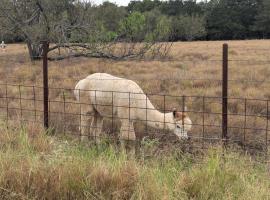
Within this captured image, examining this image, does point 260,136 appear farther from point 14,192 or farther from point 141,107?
point 14,192

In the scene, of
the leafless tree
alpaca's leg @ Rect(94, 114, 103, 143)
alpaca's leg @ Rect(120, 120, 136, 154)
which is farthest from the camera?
the leafless tree

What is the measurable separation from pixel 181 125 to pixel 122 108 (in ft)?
3.76

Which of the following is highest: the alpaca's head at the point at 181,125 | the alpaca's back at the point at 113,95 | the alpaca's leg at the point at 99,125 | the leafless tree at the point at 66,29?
the leafless tree at the point at 66,29

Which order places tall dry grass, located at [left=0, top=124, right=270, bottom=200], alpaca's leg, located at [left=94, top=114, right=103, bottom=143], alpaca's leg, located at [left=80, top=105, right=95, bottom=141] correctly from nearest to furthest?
tall dry grass, located at [left=0, top=124, right=270, bottom=200] < alpaca's leg, located at [left=94, top=114, right=103, bottom=143] < alpaca's leg, located at [left=80, top=105, right=95, bottom=141]

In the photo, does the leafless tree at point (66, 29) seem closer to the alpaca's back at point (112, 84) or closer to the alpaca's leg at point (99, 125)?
the alpaca's leg at point (99, 125)

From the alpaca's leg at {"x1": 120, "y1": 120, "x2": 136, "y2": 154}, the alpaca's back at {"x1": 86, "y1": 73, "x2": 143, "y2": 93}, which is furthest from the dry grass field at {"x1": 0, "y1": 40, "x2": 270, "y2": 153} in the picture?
the alpaca's leg at {"x1": 120, "y1": 120, "x2": 136, "y2": 154}

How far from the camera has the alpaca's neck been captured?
26.0 feet

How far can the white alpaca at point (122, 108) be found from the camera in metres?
7.89

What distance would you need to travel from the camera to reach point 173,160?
5621 millimetres

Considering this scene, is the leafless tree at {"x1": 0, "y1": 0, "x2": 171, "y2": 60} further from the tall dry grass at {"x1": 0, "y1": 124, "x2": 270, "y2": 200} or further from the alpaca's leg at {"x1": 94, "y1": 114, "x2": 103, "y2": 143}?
the tall dry grass at {"x1": 0, "y1": 124, "x2": 270, "y2": 200}

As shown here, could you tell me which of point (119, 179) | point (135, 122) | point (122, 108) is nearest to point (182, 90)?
point (135, 122)

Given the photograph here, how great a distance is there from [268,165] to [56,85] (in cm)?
927

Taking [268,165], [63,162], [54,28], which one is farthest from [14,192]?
[54,28]

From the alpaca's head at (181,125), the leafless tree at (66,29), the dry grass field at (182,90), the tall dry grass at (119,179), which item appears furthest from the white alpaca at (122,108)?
the leafless tree at (66,29)
